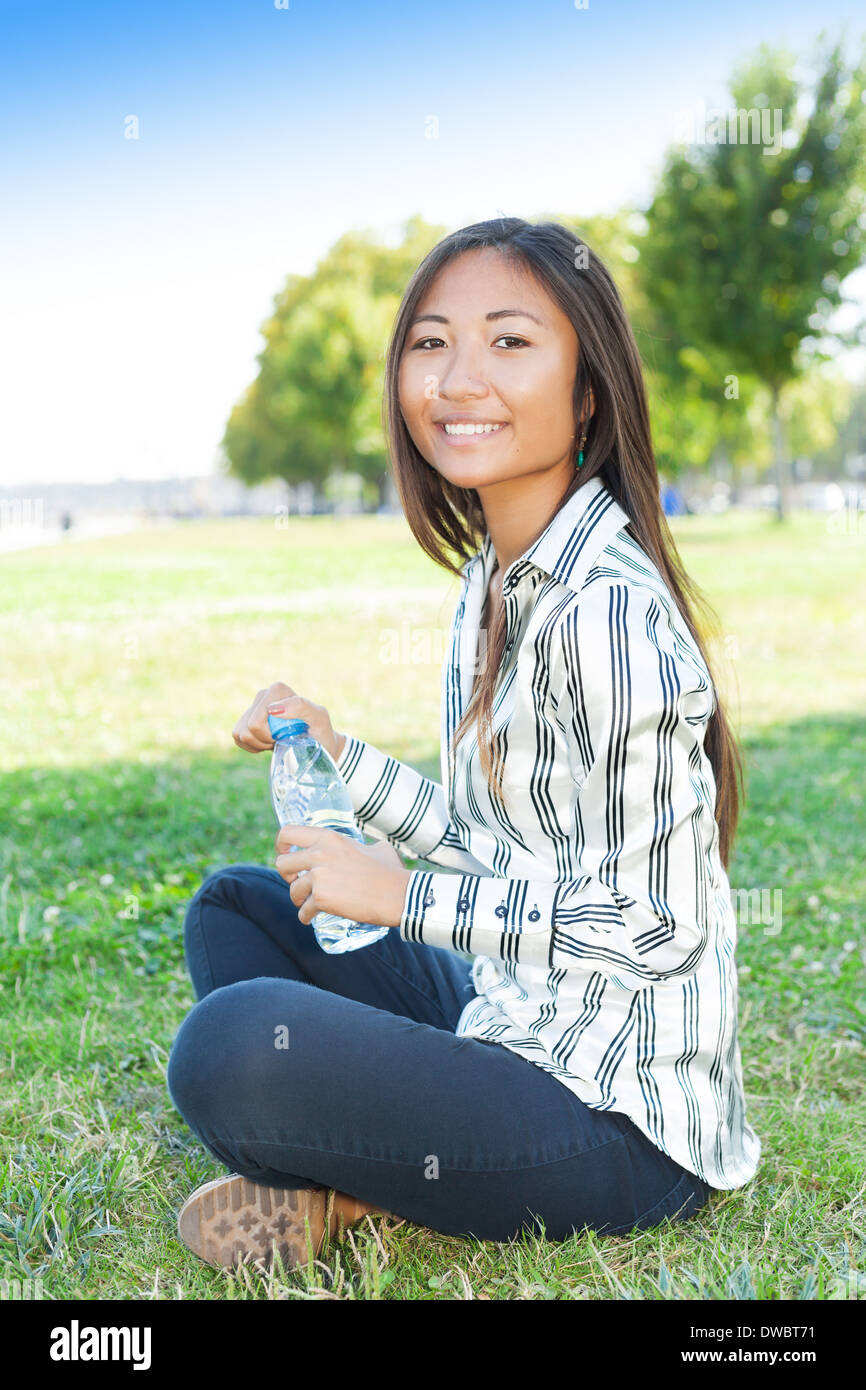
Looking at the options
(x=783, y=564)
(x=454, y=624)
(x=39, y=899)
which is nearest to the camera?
(x=454, y=624)

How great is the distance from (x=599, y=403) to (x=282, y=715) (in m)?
0.90

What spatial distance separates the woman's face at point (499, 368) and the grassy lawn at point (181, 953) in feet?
2.10

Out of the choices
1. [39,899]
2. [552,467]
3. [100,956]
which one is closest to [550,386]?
[552,467]

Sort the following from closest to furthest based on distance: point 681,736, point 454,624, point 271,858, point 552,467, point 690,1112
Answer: point 681,736
point 690,1112
point 552,467
point 454,624
point 271,858

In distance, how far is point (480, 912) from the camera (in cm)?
217

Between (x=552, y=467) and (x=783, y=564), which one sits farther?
(x=783, y=564)

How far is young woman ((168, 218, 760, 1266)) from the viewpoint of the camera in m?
2.06

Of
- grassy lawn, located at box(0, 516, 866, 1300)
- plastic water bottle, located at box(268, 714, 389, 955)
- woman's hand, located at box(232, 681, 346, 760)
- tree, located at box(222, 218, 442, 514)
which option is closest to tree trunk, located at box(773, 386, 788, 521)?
tree, located at box(222, 218, 442, 514)

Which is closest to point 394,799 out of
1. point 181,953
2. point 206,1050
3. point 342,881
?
point 342,881

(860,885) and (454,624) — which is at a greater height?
(454,624)

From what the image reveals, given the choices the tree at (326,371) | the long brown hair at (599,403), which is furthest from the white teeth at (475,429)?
the tree at (326,371)

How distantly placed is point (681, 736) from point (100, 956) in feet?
8.51

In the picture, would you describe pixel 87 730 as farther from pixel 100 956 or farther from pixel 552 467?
pixel 552 467

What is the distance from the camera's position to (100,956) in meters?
4.05
